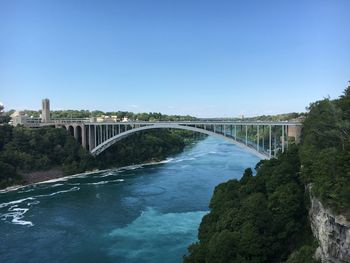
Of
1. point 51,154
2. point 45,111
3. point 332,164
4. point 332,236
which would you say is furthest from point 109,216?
point 45,111

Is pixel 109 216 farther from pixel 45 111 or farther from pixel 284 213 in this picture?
pixel 45 111

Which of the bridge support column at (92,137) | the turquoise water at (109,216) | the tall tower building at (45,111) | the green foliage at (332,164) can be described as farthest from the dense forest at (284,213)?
the tall tower building at (45,111)

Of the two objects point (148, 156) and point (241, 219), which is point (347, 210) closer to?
point (241, 219)

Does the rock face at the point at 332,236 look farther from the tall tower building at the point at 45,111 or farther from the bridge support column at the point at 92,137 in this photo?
the tall tower building at the point at 45,111

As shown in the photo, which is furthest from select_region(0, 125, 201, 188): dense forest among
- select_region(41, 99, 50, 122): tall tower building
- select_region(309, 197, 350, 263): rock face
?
select_region(309, 197, 350, 263): rock face

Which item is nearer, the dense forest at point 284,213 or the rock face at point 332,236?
the rock face at point 332,236

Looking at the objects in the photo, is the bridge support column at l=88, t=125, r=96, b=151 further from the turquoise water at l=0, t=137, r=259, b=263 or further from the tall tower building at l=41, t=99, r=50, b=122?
the tall tower building at l=41, t=99, r=50, b=122

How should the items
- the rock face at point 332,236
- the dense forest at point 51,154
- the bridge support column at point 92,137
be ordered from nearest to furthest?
the rock face at point 332,236, the dense forest at point 51,154, the bridge support column at point 92,137
